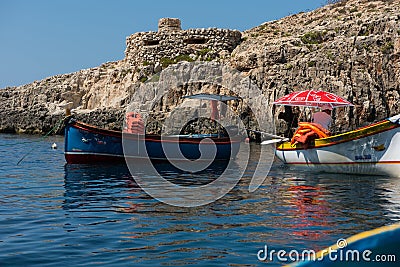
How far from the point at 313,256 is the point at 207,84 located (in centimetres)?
4076

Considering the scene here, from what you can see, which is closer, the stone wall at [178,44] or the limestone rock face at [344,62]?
the limestone rock face at [344,62]

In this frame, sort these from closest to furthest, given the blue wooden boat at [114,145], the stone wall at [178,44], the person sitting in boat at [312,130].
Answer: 1. the person sitting in boat at [312,130]
2. the blue wooden boat at [114,145]
3. the stone wall at [178,44]

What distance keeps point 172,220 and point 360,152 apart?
9480 millimetres

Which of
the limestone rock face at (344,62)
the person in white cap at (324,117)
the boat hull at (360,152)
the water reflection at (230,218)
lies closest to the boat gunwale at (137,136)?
the water reflection at (230,218)

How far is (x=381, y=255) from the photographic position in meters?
3.29

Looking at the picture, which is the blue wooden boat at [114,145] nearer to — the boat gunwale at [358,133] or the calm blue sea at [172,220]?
the calm blue sea at [172,220]

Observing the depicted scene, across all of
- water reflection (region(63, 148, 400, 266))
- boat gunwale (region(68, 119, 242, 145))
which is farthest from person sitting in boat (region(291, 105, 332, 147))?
boat gunwale (region(68, 119, 242, 145))

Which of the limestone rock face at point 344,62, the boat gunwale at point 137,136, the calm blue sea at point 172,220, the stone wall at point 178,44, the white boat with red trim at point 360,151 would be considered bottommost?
the calm blue sea at point 172,220

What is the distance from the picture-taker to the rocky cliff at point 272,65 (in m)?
35.4

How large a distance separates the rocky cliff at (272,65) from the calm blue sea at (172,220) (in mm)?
20467

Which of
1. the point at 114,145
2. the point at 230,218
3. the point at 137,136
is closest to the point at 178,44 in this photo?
the point at 114,145

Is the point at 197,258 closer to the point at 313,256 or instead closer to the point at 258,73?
the point at 313,256

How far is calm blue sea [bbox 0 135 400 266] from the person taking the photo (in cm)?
774

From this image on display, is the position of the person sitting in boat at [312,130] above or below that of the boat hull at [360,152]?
above
